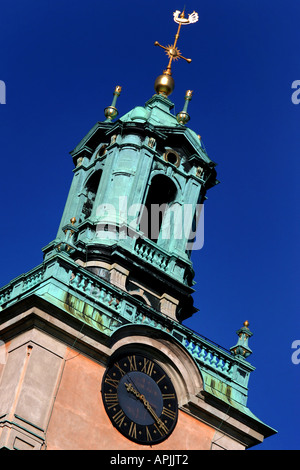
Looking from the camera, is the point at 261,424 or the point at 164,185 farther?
the point at 164,185

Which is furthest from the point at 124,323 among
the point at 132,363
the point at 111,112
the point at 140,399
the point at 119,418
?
the point at 111,112

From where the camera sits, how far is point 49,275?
38.9 metres

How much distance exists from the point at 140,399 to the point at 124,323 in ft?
7.32

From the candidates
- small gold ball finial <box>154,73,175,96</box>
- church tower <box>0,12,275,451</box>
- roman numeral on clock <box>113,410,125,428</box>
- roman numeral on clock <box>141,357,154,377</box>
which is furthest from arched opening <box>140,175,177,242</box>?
roman numeral on clock <box>113,410,125,428</box>

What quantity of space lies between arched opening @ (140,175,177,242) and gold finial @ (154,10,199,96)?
4418 mm

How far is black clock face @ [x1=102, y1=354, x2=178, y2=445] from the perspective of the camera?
3778 centimetres

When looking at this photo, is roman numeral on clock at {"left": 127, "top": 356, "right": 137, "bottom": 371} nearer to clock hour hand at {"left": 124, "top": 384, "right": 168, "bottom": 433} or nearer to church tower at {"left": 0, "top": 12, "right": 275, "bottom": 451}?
church tower at {"left": 0, "top": 12, "right": 275, "bottom": 451}

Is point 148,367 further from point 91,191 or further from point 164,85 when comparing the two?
point 164,85

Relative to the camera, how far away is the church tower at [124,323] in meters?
37.0

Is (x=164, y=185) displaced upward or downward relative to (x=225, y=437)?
upward

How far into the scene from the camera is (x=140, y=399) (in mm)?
38406

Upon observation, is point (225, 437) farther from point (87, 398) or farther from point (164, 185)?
point (164, 185)
